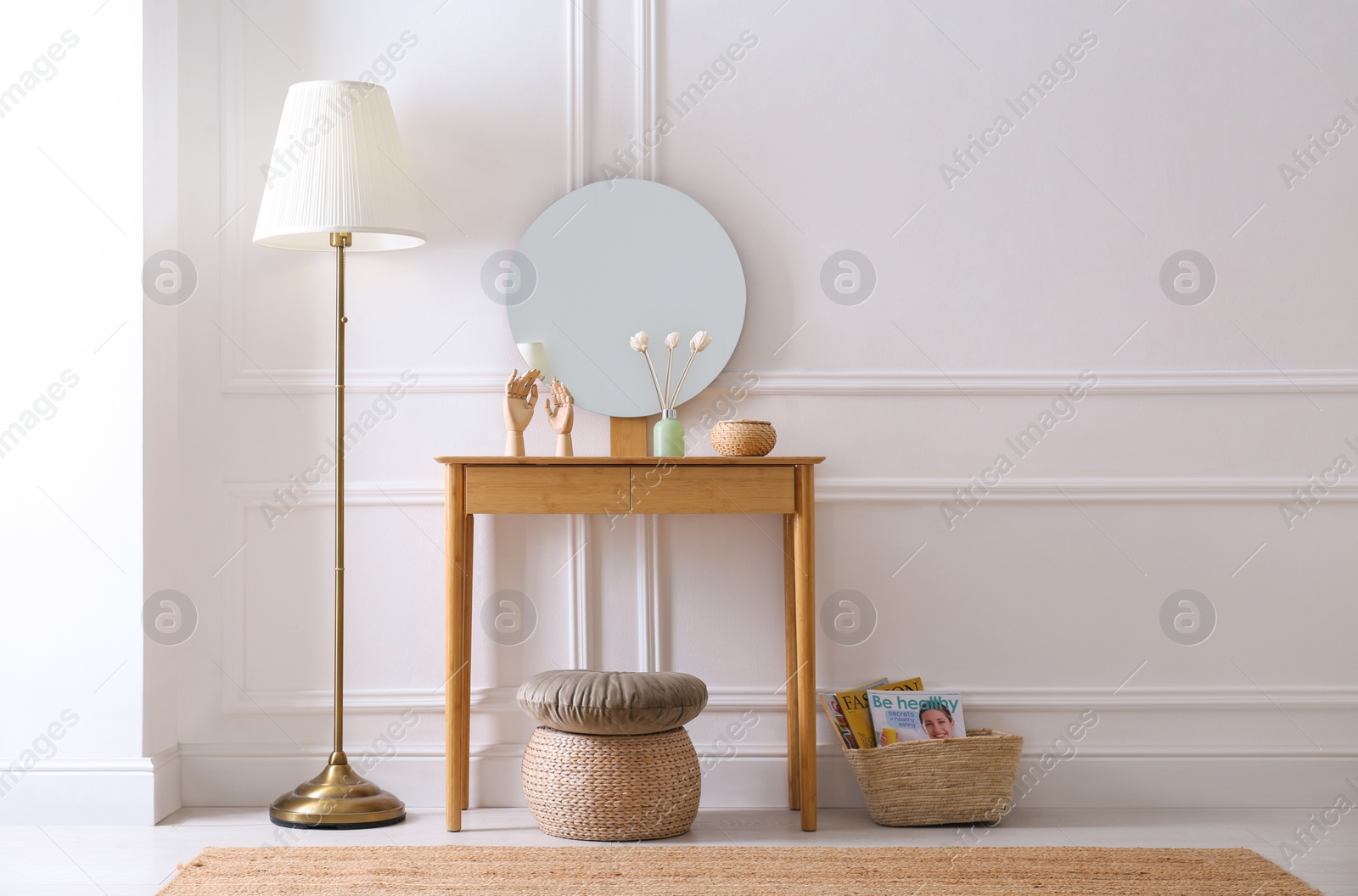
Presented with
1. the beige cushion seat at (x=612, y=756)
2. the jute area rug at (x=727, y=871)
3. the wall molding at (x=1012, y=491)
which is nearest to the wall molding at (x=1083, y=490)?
the wall molding at (x=1012, y=491)

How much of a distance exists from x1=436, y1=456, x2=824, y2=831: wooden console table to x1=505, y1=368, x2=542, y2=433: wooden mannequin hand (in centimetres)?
19

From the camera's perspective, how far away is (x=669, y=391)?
2.73 m

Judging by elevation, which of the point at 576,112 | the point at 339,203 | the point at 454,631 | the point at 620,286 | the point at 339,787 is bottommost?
the point at 339,787

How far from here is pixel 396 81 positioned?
279 cm

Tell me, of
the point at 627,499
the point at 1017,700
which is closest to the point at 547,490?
the point at 627,499

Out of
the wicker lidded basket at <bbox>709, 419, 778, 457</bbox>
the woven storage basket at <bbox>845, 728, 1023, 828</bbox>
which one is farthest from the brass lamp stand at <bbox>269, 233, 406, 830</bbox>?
the woven storage basket at <bbox>845, 728, 1023, 828</bbox>

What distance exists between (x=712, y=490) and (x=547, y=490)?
1.22ft

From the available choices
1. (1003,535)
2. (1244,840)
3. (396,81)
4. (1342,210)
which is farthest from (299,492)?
(1342,210)

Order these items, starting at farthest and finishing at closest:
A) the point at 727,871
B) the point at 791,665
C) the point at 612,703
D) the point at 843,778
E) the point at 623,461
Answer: the point at 843,778 < the point at 791,665 < the point at 623,461 < the point at 612,703 < the point at 727,871

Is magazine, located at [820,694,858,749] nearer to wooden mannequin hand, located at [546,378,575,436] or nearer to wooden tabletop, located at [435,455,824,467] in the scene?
wooden tabletop, located at [435,455,824,467]

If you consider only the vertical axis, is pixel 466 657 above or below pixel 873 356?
below

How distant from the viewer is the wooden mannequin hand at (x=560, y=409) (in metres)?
2.62

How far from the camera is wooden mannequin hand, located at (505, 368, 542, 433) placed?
259 centimetres

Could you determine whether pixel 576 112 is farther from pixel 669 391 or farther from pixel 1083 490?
pixel 1083 490
